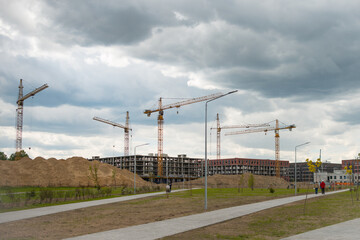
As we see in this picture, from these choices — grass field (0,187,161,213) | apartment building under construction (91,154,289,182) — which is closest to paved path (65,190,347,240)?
grass field (0,187,161,213)

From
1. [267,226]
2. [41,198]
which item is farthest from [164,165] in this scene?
[267,226]

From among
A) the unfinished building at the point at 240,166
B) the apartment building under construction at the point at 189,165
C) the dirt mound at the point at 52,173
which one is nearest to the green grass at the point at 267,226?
the dirt mound at the point at 52,173

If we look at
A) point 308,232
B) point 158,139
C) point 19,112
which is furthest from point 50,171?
point 308,232

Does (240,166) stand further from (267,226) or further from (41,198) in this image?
(267,226)

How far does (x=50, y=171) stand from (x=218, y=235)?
77.6 metres

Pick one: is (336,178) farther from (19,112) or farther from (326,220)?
(326,220)

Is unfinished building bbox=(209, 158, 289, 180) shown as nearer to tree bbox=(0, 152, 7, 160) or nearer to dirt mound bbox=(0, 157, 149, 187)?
tree bbox=(0, 152, 7, 160)

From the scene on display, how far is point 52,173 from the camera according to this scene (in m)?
84.6

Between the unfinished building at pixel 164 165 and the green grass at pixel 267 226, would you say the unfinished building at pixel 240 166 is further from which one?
the green grass at pixel 267 226

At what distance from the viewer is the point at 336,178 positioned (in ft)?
539

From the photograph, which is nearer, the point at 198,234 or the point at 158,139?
the point at 198,234

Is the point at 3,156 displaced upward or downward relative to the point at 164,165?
upward

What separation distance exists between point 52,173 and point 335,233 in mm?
78485

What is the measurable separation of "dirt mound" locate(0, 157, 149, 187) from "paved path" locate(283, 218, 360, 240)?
215 feet
